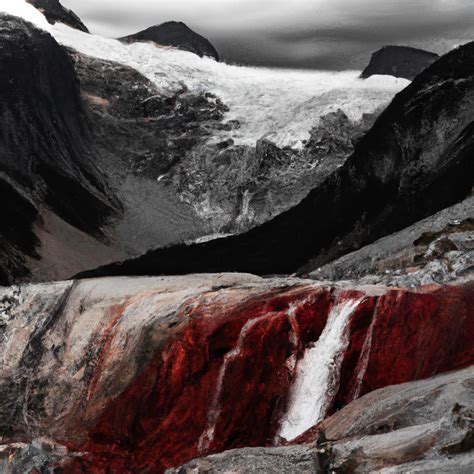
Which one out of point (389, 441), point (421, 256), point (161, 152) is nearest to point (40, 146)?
point (161, 152)

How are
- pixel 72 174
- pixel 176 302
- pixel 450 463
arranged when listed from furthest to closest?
pixel 72 174 < pixel 176 302 < pixel 450 463

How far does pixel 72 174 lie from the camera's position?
83.1 metres

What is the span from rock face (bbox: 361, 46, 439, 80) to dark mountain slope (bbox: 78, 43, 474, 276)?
76228 millimetres

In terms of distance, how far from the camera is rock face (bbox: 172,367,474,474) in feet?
37.0

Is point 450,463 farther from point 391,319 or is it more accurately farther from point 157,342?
point 157,342

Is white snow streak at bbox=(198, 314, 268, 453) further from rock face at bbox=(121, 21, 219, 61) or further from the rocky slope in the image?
rock face at bbox=(121, 21, 219, 61)

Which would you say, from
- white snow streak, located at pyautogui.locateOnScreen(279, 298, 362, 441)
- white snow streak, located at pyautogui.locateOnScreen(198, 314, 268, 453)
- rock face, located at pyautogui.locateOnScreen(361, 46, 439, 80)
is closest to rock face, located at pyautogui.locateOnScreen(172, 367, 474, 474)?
white snow streak, located at pyautogui.locateOnScreen(279, 298, 362, 441)

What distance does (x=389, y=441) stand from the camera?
12.0 m

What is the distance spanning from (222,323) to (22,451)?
7.18 metres

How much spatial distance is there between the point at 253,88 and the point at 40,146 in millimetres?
47845

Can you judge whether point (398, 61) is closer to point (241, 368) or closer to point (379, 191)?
point (379, 191)

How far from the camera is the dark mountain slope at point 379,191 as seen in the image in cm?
4172

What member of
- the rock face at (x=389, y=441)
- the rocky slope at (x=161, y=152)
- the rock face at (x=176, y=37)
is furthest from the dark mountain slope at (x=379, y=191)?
the rock face at (x=176, y=37)

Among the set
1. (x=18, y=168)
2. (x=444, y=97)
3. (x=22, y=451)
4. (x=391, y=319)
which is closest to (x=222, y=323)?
(x=391, y=319)
